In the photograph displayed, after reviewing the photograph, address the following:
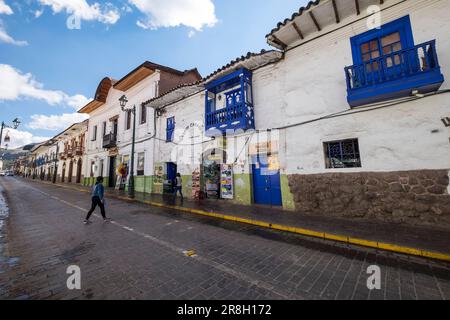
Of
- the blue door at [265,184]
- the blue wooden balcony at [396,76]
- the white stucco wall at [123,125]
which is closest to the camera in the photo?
the blue wooden balcony at [396,76]

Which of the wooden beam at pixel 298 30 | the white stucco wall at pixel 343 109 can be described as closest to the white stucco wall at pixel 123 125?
the white stucco wall at pixel 343 109

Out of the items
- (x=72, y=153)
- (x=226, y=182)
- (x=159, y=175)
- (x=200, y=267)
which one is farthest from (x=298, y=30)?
(x=72, y=153)

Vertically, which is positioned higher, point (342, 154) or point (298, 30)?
point (298, 30)

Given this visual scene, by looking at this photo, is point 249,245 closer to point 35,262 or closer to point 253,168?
point 35,262

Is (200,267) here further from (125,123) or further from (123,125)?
(123,125)

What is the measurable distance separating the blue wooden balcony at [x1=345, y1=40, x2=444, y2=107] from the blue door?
13.6ft

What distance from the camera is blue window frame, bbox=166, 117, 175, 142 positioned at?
13.8 metres

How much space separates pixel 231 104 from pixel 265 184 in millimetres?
4466

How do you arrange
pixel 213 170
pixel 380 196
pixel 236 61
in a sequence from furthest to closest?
pixel 213 170, pixel 236 61, pixel 380 196

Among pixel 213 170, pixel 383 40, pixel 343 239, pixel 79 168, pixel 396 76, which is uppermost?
pixel 383 40

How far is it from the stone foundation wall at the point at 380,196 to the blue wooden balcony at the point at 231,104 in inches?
153

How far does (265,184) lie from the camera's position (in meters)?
9.16

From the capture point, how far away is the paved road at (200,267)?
2650 mm

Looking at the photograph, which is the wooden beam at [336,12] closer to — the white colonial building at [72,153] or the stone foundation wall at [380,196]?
the stone foundation wall at [380,196]
